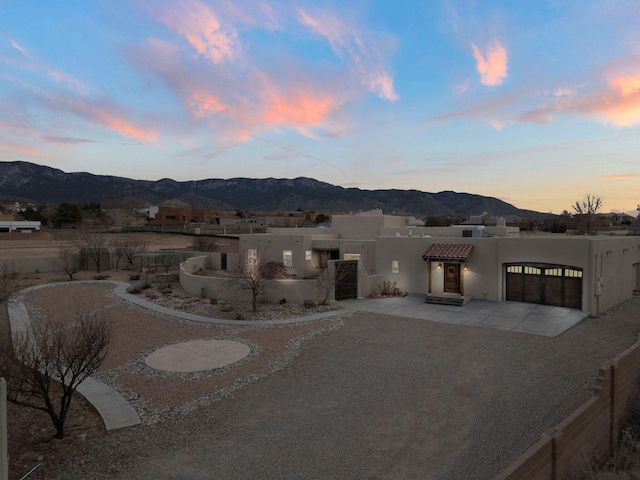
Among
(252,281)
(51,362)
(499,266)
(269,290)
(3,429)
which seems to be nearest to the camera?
(3,429)

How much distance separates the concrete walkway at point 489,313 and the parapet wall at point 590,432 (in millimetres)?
6405

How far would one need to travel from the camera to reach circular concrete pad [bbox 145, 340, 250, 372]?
11836 millimetres

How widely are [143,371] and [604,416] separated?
37.7 feet

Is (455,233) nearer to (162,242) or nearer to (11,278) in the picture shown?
(11,278)

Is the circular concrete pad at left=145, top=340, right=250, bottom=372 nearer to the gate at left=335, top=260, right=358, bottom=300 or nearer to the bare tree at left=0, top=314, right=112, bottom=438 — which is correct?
the bare tree at left=0, top=314, right=112, bottom=438

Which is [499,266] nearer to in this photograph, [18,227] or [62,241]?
[62,241]

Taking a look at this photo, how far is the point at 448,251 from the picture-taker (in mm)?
22047

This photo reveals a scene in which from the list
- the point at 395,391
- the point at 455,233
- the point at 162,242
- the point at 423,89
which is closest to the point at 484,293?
the point at 455,233

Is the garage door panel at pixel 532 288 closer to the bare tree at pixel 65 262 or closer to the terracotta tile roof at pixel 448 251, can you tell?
the terracotta tile roof at pixel 448 251

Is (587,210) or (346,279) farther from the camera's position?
(587,210)

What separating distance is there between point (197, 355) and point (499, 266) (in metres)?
16.3

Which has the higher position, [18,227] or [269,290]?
[18,227]

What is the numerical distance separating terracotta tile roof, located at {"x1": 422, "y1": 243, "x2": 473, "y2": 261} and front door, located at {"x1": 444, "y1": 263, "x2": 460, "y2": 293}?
3.23 feet

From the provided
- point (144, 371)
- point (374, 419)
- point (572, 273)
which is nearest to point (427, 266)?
point (572, 273)
